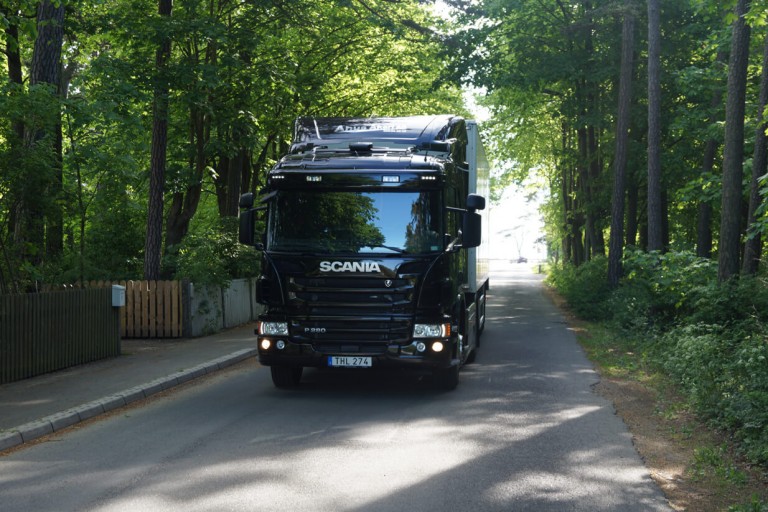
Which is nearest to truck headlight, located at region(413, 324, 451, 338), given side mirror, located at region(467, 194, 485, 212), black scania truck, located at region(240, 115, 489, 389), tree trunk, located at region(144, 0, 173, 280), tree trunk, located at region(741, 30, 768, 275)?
black scania truck, located at region(240, 115, 489, 389)

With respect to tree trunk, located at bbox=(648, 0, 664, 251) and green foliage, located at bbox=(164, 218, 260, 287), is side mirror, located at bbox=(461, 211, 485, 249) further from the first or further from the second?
tree trunk, located at bbox=(648, 0, 664, 251)

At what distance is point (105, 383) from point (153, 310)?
6945 mm

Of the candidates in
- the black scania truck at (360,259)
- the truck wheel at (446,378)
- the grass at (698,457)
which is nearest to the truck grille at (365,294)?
the black scania truck at (360,259)

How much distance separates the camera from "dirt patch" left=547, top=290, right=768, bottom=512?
6.76 meters

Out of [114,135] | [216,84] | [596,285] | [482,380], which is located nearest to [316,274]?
[482,380]

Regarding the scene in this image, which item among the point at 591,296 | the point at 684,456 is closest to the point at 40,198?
the point at 684,456

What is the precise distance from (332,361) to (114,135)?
1161 cm

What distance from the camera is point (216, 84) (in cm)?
1814

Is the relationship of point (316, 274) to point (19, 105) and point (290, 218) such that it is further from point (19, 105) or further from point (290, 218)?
point (19, 105)

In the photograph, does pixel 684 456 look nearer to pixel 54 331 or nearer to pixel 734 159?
pixel 734 159

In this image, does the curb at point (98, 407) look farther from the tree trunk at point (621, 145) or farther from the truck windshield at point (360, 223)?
the tree trunk at point (621, 145)

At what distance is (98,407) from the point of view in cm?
1039

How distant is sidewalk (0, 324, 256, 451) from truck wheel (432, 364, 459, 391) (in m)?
3.81

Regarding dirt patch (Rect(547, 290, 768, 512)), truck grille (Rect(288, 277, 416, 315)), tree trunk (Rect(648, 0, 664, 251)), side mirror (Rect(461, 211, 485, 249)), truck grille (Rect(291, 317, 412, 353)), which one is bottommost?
dirt patch (Rect(547, 290, 768, 512))
